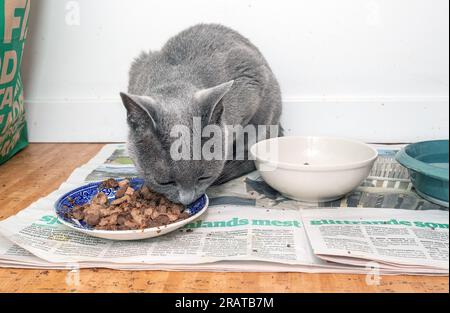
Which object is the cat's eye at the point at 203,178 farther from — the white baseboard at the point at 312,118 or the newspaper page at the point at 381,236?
the white baseboard at the point at 312,118

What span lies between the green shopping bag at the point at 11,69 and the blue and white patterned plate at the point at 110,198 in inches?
20.9

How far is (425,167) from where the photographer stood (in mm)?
1205

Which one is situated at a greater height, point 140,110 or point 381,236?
point 140,110

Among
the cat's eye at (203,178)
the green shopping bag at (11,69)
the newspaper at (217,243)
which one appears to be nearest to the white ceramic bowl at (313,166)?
the newspaper at (217,243)

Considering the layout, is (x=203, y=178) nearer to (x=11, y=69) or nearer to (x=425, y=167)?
(x=425, y=167)

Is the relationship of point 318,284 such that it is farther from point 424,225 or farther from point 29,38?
point 29,38

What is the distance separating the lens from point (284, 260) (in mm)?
1002

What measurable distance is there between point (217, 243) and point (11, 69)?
963 mm

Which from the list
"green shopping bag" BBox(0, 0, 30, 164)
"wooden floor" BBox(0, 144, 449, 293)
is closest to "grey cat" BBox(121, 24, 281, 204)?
"wooden floor" BBox(0, 144, 449, 293)

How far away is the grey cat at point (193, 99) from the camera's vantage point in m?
1.10

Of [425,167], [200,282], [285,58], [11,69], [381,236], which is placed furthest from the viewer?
[285,58]

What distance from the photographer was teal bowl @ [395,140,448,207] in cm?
117

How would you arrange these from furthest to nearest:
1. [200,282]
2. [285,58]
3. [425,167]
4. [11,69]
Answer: [285,58] → [11,69] → [425,167] → [200,282]

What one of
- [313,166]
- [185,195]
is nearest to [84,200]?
[185,195]
